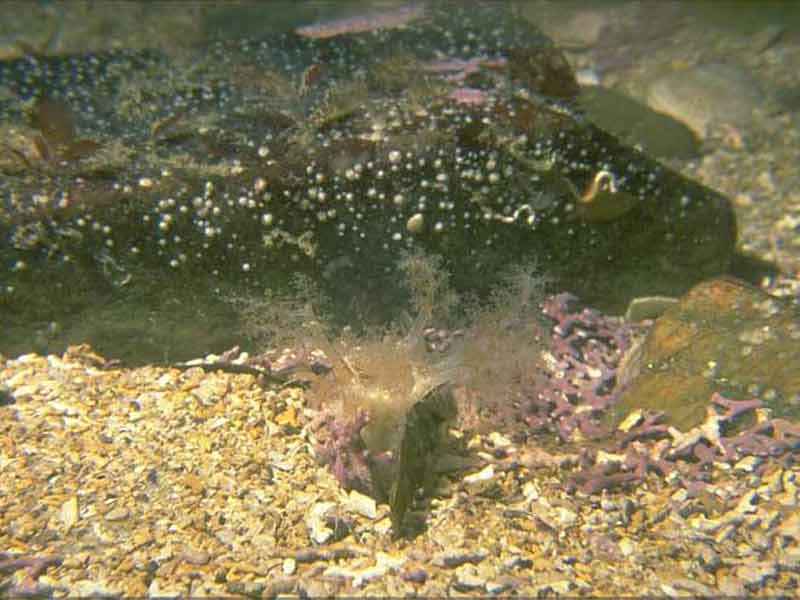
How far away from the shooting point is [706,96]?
654cm

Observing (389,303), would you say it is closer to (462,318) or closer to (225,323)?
(462,318)

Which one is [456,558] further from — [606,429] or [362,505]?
[606,429]

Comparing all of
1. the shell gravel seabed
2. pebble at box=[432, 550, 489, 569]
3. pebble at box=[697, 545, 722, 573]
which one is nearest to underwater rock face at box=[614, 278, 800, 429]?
the shell gravel seabed

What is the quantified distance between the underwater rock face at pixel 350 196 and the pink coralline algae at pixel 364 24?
1340mm

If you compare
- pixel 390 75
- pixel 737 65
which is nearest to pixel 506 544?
pixel 390 75

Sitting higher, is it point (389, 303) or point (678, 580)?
point (389, 303)

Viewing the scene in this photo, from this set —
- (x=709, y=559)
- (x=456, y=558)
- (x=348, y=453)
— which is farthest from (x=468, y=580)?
(x=709, y=559)

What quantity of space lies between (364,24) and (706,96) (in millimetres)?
3918

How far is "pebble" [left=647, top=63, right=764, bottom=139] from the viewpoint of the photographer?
6379 millimetres

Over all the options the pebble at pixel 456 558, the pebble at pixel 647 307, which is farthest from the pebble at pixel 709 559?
the pebble at pixel 647 307

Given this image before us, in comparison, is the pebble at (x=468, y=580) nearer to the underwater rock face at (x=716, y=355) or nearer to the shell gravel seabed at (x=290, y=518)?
the shell gravel seabed at (x=290, y=518)

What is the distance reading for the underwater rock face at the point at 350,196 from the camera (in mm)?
3582

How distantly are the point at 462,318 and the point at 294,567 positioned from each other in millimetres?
1887

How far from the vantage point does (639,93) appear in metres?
6.98
